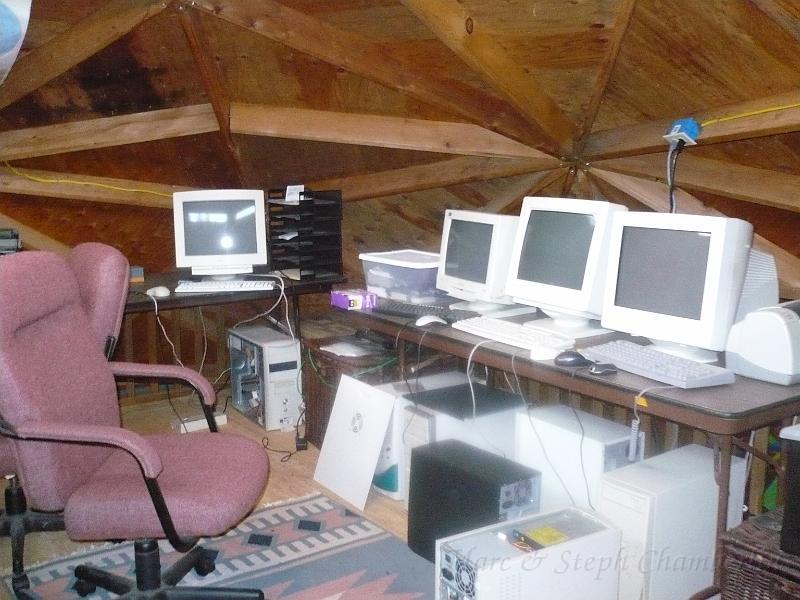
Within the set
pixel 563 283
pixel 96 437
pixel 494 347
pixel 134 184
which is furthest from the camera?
pixel 134 184

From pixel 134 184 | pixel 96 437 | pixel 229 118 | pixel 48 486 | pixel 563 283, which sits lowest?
pixel 48 486

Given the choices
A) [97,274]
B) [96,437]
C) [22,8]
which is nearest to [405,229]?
[97,274]

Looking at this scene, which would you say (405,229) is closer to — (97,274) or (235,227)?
(235,227)

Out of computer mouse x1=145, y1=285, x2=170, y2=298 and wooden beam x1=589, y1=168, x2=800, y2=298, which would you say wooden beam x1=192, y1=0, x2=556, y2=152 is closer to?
wooden beam x1=589, y1=168, x2=800, y2=298

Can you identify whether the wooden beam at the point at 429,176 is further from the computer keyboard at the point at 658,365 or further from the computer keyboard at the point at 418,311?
the computer keyboard at the point at 658,365

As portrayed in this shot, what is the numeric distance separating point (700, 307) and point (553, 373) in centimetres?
47

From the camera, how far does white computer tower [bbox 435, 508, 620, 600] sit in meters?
2.04

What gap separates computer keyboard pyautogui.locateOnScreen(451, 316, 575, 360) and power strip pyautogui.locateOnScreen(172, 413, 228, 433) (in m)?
1.84

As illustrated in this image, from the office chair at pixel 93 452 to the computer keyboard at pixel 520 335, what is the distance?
2.86 ft

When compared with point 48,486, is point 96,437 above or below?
above

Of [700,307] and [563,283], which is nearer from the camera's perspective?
[700,307]

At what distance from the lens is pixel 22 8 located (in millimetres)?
2326

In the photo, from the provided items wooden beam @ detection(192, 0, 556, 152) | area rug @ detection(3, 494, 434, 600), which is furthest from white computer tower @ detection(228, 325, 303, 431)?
wooden beam @ detection(192, 0, 556, 152)

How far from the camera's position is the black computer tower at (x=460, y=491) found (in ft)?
8.32
